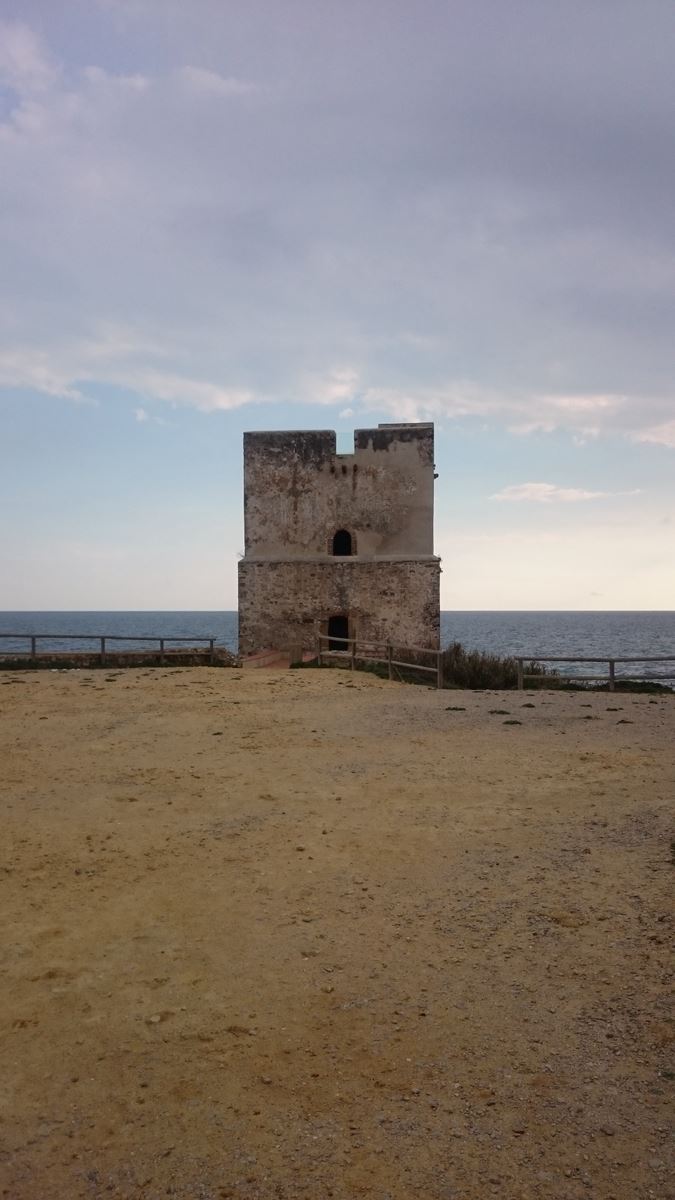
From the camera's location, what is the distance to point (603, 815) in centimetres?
702

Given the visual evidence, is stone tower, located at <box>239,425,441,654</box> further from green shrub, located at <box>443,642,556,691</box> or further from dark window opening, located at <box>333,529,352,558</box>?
green shrub, located at <box>443,642,556,691</box>

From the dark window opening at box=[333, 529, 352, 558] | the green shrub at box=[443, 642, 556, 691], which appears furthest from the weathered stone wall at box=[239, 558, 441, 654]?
the green shrub at box=[443, 642, 556, 691]

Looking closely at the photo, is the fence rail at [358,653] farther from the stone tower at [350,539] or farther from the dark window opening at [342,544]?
the dark window opening at [342,544]

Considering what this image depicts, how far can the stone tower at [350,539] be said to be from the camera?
75.2 feet

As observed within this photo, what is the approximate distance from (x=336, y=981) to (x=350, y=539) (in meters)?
19.5

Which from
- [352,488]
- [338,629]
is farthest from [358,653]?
[352,488]

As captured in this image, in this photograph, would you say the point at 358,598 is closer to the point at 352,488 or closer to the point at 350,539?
the point at 350,539

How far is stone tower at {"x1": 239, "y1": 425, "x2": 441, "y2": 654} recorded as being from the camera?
75.2 ft

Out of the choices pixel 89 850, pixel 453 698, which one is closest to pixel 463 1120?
pixel 89 850

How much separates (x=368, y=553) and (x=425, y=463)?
303 centimetres

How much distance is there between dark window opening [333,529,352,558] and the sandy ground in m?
15.1

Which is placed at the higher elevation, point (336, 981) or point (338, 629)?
point (338, 629)

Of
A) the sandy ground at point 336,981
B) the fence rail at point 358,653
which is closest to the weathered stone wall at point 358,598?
the fence rail at point 358,653

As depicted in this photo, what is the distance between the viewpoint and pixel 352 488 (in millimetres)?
23156
